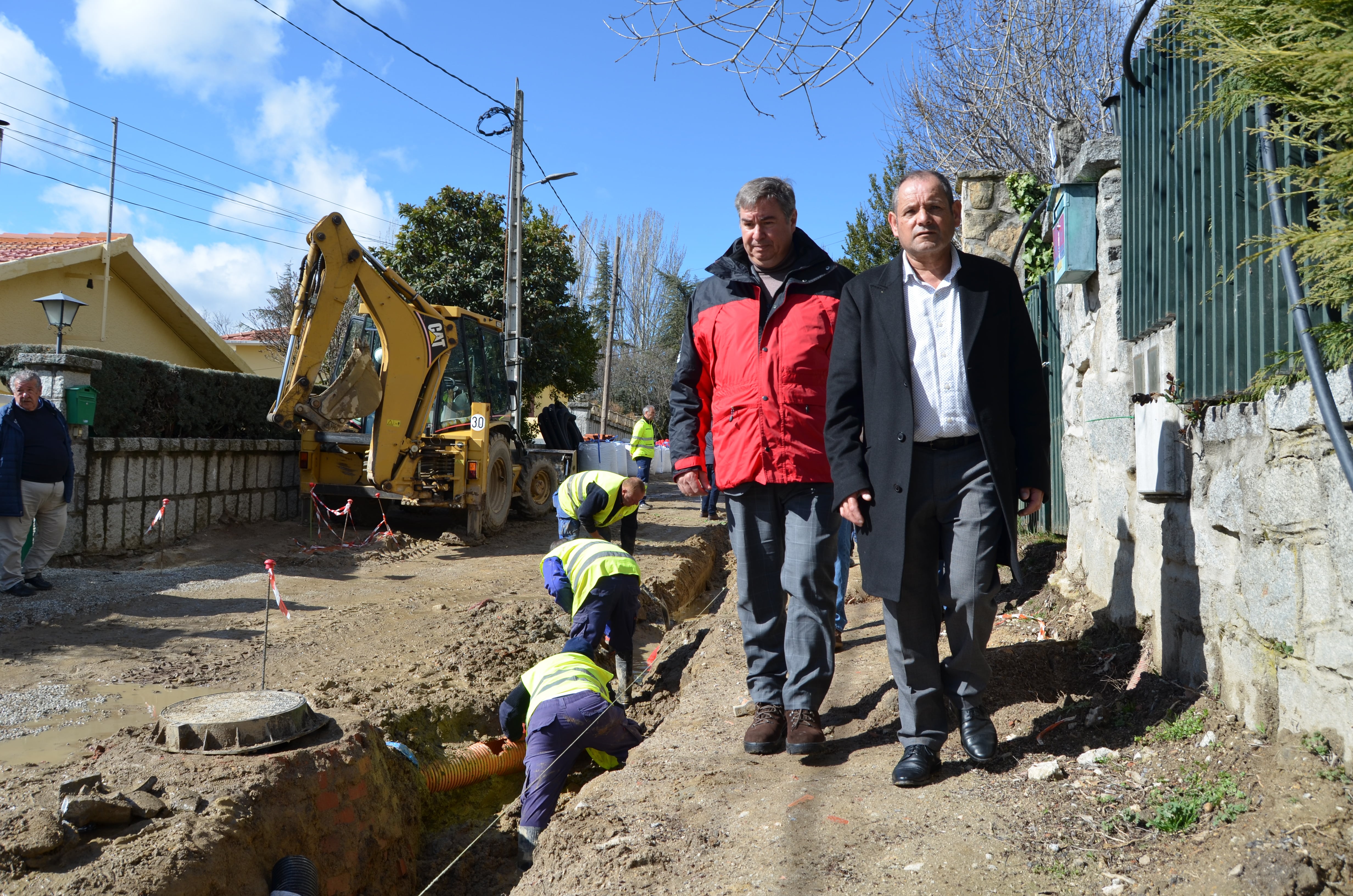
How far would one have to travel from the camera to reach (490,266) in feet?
54.8

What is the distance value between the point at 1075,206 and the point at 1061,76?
30.5ft

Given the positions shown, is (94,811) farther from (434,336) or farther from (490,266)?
(490,266)

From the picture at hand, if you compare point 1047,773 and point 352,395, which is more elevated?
point 352,395

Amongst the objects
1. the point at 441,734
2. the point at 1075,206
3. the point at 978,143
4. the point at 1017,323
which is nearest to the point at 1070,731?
the point at 1017,323

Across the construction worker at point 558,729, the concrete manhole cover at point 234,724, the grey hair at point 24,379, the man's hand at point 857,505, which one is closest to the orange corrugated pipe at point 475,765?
the construction worker at point 558,729

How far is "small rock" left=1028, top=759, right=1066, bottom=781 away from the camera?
2.71 metres

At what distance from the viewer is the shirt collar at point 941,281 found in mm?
2975

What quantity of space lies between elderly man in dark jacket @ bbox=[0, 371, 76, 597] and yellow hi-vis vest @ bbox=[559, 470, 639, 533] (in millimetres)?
4212

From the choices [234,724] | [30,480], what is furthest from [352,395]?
[234,724]

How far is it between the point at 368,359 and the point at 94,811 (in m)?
7.64

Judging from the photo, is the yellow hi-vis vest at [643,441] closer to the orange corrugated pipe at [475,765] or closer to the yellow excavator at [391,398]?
the yellow excavator at [391,398]

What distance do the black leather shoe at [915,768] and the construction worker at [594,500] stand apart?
3.21 metres

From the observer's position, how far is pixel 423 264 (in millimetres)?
16844

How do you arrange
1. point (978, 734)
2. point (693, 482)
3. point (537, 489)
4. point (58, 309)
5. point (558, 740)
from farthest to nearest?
point (537, 489), point (58, 309), point (558, 740), point (693, 482), point (978, 734)
